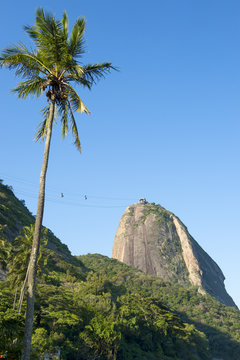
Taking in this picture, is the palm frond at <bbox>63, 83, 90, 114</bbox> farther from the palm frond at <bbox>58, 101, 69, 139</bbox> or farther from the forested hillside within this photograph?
the forested hillside

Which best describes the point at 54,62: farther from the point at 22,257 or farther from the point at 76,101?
the point at 22,257

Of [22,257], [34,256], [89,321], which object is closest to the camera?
[34,256]

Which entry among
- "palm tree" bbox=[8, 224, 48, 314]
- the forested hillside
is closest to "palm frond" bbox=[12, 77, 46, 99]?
the forested hillside

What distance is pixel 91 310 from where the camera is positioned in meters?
56.4

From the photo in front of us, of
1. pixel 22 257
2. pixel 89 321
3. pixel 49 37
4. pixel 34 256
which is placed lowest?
pixel 89 321

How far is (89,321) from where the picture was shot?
54.0 meters

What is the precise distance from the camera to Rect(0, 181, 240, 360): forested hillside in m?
36.8

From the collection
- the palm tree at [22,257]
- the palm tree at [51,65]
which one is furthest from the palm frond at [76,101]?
the palm tree at [22,257]

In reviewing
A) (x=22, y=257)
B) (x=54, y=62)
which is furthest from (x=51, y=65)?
(x=22, y=257)

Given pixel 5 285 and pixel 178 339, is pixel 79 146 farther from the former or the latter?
pixel 178 339

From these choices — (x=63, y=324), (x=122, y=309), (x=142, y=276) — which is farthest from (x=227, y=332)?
(x=63, y=324)

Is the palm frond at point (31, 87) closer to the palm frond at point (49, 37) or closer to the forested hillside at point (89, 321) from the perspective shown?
the palm frond at point (49, 37)

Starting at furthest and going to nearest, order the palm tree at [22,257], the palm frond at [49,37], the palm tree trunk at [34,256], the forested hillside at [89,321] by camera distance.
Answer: the forested hillside at [89,321], the palm tree at [22,257], the palm frond at [49,37], the palm tree trunk at [34,256]

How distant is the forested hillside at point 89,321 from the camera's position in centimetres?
3678
